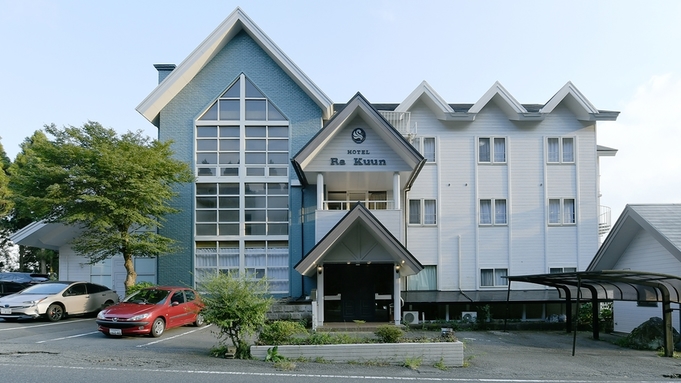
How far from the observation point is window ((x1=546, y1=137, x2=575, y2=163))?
83.1ft

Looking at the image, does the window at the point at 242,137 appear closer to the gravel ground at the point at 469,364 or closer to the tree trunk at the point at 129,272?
the tree trunk at the point at 129,272

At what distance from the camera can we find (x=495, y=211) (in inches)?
990

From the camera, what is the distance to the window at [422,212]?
24875 millimetres

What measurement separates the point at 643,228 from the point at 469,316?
7052 millimetres

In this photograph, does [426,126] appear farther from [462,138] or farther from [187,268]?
[187,268]

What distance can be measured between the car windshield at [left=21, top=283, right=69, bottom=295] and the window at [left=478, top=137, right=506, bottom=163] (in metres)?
17.5

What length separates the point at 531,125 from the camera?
2534 centimetres

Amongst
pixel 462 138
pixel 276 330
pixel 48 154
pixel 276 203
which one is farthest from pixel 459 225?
pixel 48 154

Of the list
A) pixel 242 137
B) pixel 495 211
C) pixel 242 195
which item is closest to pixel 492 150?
pixel 495 211

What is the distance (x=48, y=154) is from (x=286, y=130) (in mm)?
9107

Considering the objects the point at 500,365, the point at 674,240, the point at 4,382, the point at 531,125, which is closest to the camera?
the point at 4,382

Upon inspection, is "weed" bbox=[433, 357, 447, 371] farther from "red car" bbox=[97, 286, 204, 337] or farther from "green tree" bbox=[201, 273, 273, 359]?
"red car" bbox=[97, 286, 204, 337]

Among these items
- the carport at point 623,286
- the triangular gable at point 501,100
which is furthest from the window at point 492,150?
the carport at point 623,286

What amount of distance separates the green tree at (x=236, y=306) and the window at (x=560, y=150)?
55.6ft
